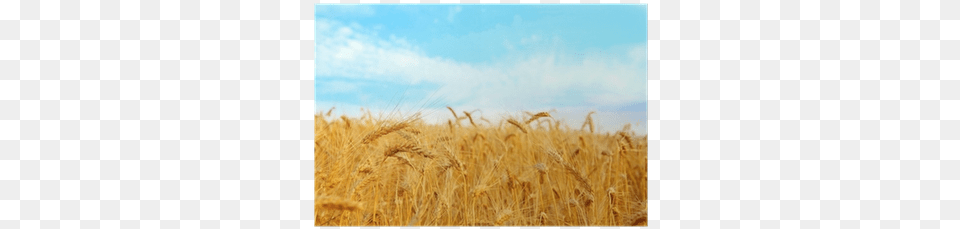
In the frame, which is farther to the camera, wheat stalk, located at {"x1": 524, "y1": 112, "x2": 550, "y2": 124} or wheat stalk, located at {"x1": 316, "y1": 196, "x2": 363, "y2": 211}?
wheat stalk, located at {"x1": 524, "y1": 112, "x2": 550, "y2": 124}

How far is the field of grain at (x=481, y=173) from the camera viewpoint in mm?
3906

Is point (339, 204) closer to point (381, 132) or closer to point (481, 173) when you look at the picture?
point (381, 132)

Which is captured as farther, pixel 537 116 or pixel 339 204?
pixel 537 116

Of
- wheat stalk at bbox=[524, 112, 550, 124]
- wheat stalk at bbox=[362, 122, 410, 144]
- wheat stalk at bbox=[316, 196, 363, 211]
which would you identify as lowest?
wheat stalk at bbox=[316, 196, 363, 211]

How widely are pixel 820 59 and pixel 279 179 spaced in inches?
105

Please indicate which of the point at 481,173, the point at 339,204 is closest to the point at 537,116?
the point at 481,173

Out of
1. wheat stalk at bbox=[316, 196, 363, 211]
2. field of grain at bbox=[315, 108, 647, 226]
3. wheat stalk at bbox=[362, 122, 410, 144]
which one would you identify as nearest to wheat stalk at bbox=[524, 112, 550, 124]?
field of grain at bbox=[315, 108, 647, 226]

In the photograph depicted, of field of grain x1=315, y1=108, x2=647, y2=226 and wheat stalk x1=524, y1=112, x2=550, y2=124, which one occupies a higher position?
wheat stalk x1=524, y1=112, x2=550, y2=124

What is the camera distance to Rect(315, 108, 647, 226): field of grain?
3.91m

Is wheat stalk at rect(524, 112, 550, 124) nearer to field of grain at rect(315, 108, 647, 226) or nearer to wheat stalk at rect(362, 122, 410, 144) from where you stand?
field of grain at rect(315, 108, 647, 226)

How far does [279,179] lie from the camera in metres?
4.04

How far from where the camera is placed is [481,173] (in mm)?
3957

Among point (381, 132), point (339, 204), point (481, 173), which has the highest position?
point (381, 132)

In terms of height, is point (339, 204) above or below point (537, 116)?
below
